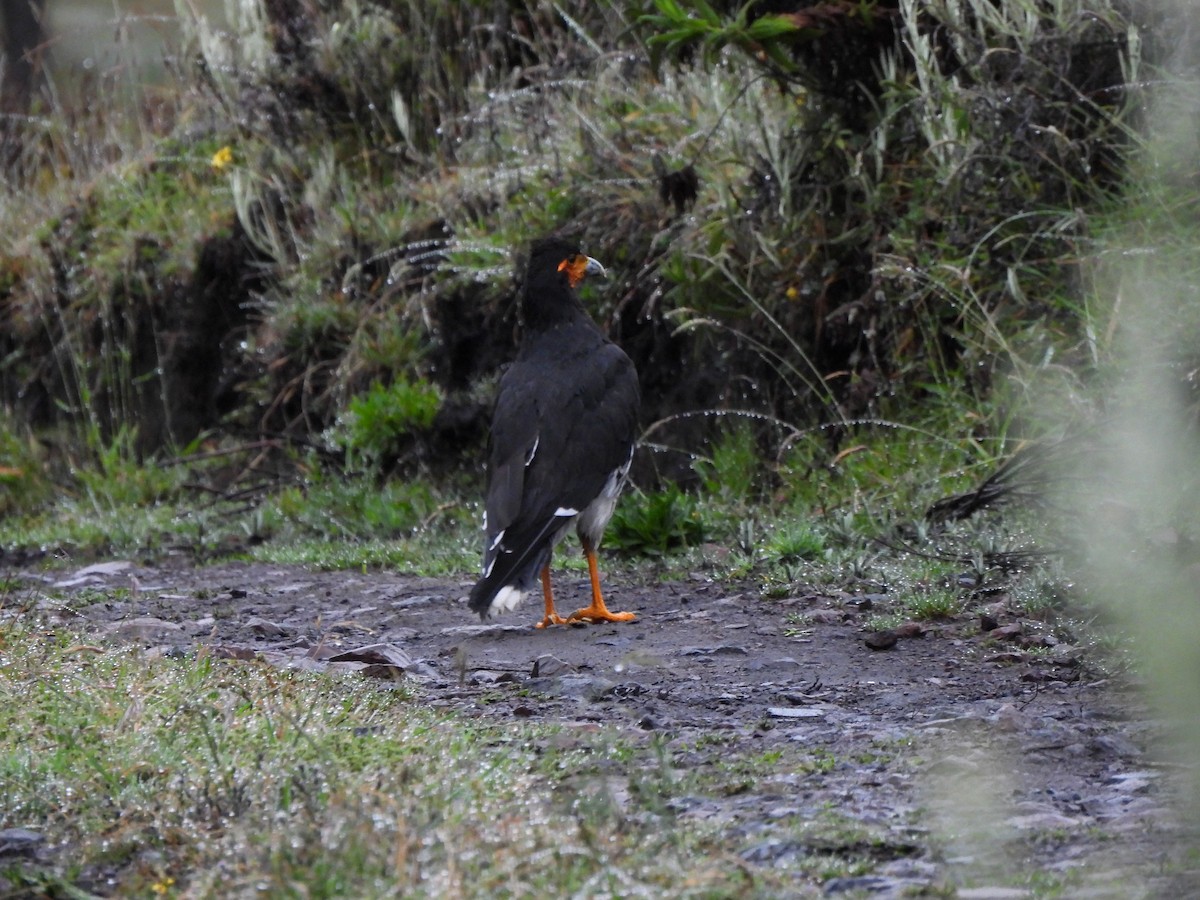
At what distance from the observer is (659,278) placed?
8.74 m

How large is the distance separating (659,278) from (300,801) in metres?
6.19

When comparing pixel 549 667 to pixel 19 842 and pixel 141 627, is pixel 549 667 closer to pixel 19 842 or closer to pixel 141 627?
pixel 141 627

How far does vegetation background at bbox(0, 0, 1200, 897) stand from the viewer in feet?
22.5

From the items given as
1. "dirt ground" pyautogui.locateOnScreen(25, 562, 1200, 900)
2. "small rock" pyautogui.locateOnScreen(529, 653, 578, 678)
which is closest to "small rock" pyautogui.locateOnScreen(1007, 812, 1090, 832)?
"dirt ground" pyautogui.locateOnScreen(25, 562, 1200, 900)

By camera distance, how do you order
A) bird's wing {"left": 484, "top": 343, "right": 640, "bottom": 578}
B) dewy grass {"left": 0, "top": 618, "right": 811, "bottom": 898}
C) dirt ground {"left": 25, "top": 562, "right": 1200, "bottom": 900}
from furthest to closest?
bird's wing {"left": 484, "top": 343, "right": 640, "bottom": 578}, dirt ground {"left": 25, "top": 562, "right": 1200, "bottom": 900}, dewy grass {"left": 0, "top": 618, "right": 811, "bottom": 898}

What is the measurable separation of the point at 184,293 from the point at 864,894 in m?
10.0

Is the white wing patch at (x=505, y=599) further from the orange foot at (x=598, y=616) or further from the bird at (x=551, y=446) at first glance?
the orange foot at (x=598, y=616)

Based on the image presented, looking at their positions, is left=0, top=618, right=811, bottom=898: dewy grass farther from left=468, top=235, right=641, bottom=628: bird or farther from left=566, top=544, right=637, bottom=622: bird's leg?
left=566, top=544, right=637, bottom=622: bird's leg

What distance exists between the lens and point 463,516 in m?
8.58

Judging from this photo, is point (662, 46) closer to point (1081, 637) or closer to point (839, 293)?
point (839, 293)

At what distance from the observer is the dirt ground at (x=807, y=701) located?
106 inches

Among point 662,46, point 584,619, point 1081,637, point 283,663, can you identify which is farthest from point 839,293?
point 283,663

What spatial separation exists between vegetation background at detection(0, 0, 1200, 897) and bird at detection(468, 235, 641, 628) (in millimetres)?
768

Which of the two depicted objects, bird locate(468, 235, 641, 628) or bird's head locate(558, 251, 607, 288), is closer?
bird locate(468, 235, 641, 628)
